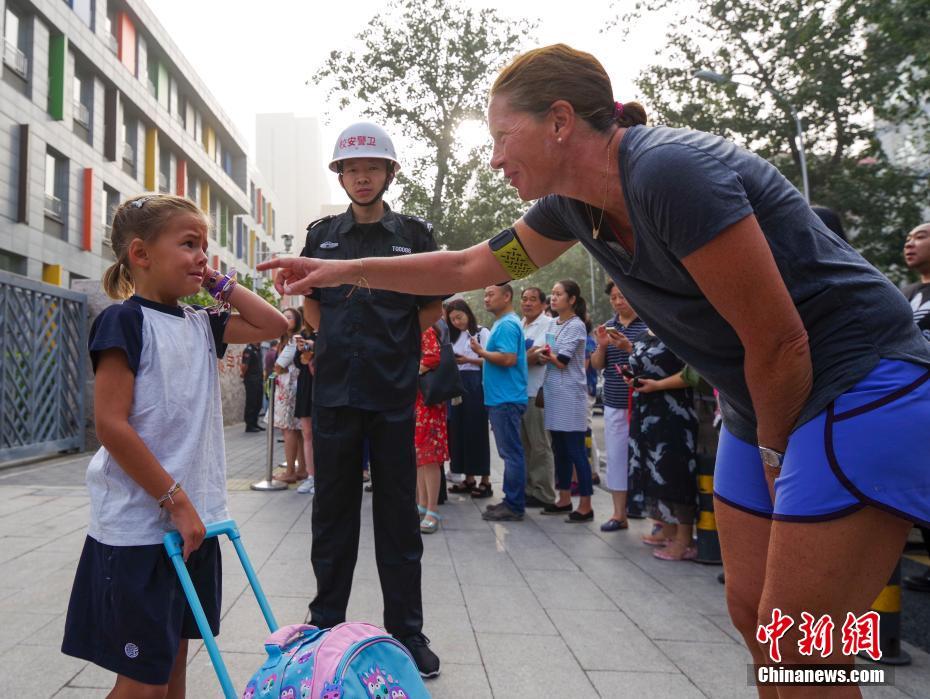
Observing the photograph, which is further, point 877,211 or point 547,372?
point 877,211

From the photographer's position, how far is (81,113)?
2178cm

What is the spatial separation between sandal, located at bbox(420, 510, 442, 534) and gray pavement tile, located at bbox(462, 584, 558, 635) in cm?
146

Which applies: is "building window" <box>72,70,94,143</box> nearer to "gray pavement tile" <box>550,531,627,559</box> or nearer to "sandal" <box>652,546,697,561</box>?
"gray pavement tile" <box>550,531,627,559</box>

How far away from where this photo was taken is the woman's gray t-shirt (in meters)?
1.40

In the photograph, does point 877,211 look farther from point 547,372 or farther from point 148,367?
point 148,367

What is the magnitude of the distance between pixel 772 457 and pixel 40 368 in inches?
397

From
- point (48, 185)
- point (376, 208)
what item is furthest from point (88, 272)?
point (376, 208)

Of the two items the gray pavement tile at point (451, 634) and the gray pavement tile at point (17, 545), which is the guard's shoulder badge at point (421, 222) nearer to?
the gray pavement tile at point (451, 634)

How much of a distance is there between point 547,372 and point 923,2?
421 inches

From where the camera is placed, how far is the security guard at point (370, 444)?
9.78 ft

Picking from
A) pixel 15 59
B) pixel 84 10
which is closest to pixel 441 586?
pixel 15 59

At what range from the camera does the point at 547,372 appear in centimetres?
662

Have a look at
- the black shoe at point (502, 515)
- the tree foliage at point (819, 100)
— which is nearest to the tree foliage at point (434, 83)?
the tree foliage at point (819, 100)

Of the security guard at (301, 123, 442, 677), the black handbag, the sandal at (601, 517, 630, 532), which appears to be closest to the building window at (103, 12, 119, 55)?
the black handbag
